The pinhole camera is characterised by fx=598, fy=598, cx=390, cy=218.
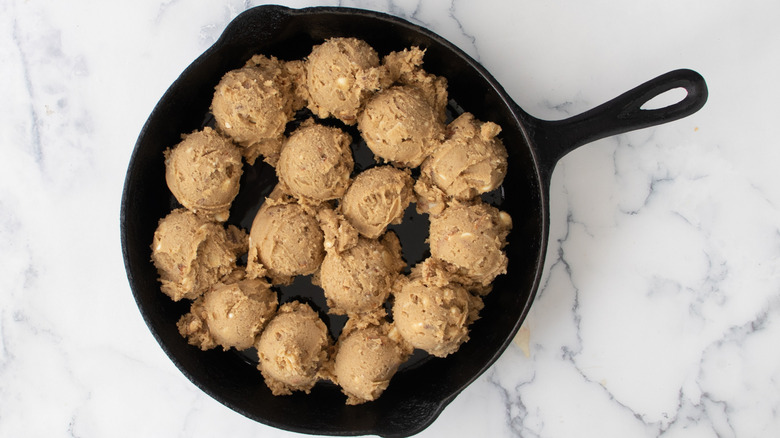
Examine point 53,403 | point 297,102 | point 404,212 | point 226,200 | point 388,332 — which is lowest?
point 53,403

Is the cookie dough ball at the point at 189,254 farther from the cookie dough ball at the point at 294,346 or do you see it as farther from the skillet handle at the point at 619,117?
the skillet handle at the point at 619,117

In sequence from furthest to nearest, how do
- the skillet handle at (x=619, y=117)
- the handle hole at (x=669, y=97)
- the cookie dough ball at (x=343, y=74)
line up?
the handle hole at (x=669, y=97)
the cookie dough ball at (x=343, y=74)
the skillet handle at (x=619, y=117)

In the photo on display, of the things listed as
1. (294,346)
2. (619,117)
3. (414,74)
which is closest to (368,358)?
(294,346)

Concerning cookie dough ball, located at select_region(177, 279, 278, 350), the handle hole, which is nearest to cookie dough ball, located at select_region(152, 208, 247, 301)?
cookie dough ball, located at select_region(177, 279, 278, 350)

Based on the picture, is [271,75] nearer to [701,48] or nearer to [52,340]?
[52,340]

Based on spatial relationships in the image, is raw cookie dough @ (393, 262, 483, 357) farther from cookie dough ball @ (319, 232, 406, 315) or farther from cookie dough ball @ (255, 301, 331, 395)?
cookie dough ball @ (255, 301, 331, 395)

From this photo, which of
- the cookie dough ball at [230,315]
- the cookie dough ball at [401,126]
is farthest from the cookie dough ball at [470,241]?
the cookie dough ball at [230,315]

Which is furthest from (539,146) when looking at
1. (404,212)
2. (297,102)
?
(297,102)
